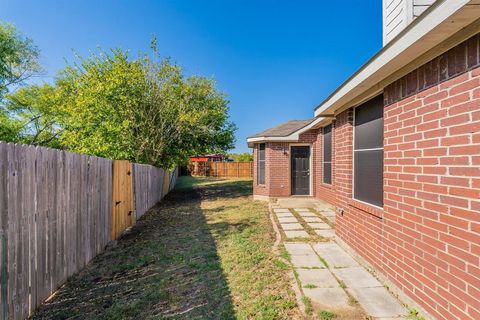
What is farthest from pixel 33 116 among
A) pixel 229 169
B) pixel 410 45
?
pixel 410 45

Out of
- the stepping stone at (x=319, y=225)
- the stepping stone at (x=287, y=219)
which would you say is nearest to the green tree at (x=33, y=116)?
the stepping stone at (x=287, y=219)

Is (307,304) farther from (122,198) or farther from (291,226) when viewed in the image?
(122,198)

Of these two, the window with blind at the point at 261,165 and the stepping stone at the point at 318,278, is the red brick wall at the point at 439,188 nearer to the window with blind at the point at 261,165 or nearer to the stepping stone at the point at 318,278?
the stepping stone at the point at 318,278

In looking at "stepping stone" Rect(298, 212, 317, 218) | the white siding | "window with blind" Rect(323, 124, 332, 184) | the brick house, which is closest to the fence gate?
the brick house

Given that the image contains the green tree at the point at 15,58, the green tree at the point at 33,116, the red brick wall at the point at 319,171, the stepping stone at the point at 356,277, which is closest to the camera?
the stepping stone at the point at 356,277

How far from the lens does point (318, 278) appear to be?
3.47 m

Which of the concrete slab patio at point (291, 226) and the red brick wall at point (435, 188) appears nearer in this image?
the red brick wall at point (435, 188)

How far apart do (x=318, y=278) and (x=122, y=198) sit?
479cm

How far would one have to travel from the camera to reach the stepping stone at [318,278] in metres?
3.29

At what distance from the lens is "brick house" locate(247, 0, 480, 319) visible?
2035mm

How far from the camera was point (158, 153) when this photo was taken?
11.4 metres

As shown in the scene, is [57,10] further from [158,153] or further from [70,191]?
[70,191]

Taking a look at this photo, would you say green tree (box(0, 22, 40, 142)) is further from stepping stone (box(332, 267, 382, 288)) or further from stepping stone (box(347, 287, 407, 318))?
stepping stone (box(347, 287, 407, 318))

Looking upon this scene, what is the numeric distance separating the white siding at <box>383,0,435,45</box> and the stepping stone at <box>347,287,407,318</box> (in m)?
3.62
